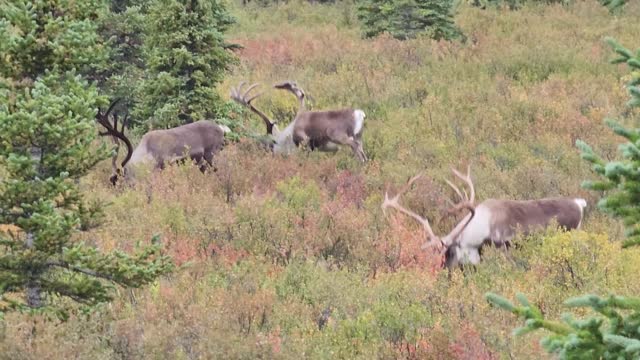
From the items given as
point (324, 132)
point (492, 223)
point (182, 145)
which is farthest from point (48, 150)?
point (324, 132)

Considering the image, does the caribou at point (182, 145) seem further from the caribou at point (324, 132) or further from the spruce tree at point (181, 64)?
the caribou at point (324, 132)

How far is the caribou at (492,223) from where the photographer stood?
948cm

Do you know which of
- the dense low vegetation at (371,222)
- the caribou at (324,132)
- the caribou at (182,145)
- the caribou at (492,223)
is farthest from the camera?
the caribou at (324,132)

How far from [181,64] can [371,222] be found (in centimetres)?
603

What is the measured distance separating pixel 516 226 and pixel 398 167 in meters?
3.60

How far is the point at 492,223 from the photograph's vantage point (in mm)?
9656

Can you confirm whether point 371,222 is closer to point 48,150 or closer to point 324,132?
point 324,132

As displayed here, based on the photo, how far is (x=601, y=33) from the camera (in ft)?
72.9

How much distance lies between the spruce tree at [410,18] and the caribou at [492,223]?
1326 cm

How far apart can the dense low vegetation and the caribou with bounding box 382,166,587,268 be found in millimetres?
276

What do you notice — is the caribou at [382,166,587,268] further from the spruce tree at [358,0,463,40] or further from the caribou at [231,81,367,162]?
the spruce tree at [358,0,463,40]

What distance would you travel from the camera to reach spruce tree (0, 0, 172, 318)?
5422mm

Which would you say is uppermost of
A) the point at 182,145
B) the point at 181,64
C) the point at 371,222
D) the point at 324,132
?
the point at 181,64

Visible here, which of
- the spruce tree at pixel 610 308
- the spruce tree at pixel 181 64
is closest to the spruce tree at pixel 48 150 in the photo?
the spruce tree at pixel 610 308
